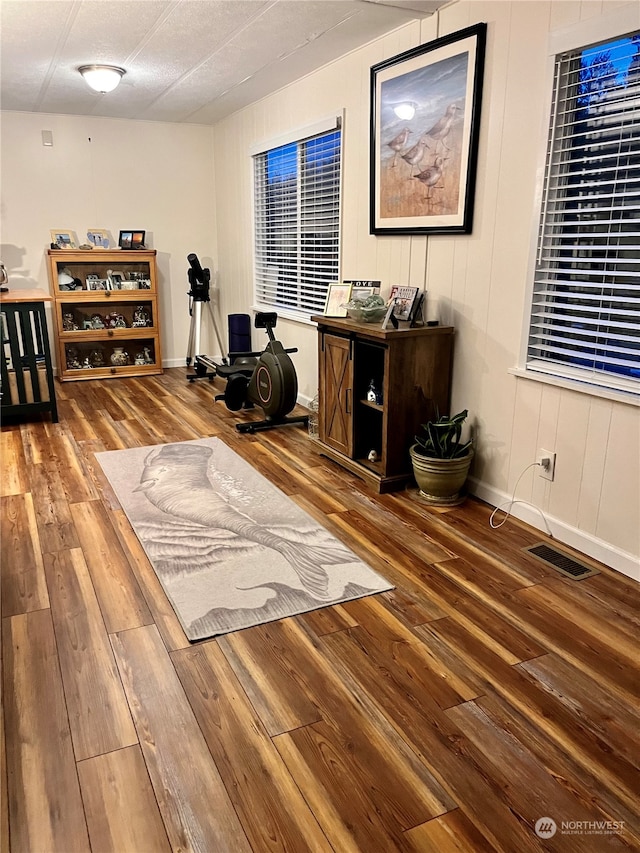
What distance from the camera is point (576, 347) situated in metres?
3.04

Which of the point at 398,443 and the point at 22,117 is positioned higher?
the point at 22,117

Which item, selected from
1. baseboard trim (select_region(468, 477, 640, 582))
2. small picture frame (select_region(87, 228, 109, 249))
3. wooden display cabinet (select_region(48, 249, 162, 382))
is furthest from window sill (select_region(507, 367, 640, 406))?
small picture frame (select_region(87, 228, 109, 249))

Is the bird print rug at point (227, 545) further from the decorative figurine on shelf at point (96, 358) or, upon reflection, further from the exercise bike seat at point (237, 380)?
the decorative figurine on shelf at point (96, 358)

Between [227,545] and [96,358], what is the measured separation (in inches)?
182

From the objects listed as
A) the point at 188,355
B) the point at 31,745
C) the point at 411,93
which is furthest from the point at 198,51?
the point at 31,745

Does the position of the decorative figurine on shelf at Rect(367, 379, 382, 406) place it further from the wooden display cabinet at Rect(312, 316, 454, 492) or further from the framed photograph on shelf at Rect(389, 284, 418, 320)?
the framed photograph on shelf at Rect(389, 284, 418, 320)

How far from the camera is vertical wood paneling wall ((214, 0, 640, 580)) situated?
9.34 ft

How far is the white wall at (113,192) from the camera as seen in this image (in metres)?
6.45

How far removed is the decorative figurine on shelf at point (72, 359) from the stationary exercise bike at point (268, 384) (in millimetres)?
2255

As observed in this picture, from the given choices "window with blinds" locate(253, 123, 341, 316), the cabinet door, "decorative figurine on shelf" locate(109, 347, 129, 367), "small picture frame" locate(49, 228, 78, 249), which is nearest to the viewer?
the cabinet door

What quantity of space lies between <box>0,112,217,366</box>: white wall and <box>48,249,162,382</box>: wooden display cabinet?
0.28m

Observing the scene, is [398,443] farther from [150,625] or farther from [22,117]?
[22,117]

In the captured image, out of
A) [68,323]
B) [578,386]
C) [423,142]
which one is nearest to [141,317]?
[68,323]

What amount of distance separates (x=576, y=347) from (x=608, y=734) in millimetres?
1717
